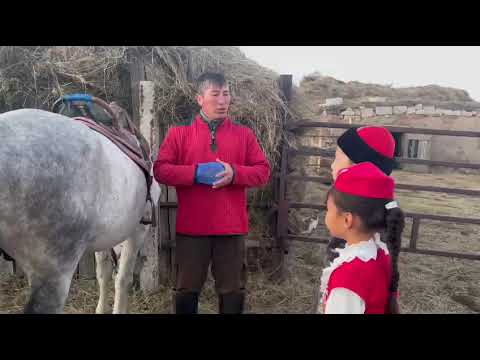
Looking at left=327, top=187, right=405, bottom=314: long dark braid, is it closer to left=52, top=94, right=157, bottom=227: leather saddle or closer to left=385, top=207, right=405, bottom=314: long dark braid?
left=385, top=207, right=405, bottom=314: long dark braid

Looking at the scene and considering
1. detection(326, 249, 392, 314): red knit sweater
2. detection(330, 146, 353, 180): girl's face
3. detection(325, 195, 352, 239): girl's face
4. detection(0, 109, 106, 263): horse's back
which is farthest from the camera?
detection(330, 146, 353, 180): girl's face

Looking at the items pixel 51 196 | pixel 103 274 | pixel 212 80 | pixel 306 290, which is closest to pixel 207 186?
pixel 212 80

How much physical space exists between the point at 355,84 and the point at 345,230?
1320 cm

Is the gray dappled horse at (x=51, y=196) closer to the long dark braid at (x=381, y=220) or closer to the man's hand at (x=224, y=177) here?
the man's hand at (x=224, y=177)

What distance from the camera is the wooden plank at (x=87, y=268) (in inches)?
148

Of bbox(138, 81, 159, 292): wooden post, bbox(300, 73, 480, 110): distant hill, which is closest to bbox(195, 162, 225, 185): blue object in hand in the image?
bbox(138, 81, 159, 292): wooden post

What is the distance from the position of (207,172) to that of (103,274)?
1590 mm

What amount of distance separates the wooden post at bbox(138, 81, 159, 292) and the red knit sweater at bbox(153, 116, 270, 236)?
117cm

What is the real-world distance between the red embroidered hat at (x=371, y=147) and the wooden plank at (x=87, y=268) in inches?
126

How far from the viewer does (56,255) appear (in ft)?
5.23

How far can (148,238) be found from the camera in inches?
137

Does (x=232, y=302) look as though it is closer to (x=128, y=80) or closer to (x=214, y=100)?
(x=214, y=100)

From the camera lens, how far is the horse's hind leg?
5.14 feet

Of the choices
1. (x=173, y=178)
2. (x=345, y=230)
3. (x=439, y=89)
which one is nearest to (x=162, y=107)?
(x=173, y=178)
